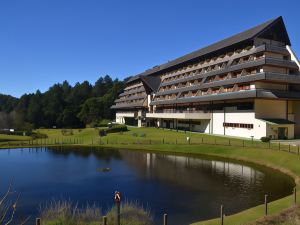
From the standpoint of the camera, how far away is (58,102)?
14962 centimetres

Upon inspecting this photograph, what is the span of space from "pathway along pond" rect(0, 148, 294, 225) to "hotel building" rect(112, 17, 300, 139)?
58.4 ft

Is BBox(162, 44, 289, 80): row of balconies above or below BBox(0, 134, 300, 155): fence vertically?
above

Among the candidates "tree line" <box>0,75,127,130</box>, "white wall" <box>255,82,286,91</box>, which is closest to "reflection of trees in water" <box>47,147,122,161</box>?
"white wall" <box>255,82,286,91</box>

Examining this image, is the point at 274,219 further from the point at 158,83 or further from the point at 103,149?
the point at 158,83

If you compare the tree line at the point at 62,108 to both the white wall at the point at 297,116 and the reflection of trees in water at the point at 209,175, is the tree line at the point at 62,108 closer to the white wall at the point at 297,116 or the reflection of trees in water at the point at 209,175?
the white wall at the point at 297,116

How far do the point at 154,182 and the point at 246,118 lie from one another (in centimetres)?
3556

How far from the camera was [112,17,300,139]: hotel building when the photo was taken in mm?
61875

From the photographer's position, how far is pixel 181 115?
284 feet

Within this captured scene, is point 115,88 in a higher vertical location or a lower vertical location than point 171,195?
higher

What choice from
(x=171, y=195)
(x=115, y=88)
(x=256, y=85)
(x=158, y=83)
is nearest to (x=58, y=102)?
(x=115, y=88)

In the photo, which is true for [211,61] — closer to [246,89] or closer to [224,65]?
[224,65]

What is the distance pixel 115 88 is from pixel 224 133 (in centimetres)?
9399

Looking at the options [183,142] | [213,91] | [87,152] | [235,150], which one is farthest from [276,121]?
[87,152]

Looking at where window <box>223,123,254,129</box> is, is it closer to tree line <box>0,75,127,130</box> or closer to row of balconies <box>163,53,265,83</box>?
row of balconies <box>163,53,265,83</box>
